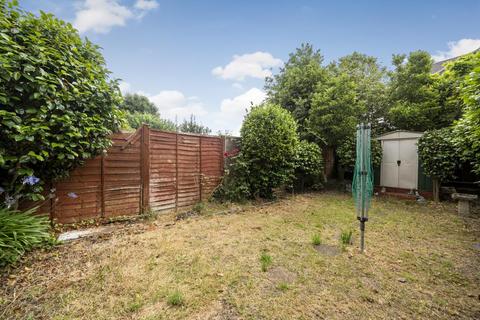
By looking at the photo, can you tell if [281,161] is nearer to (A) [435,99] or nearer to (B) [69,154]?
(B) [69,154]

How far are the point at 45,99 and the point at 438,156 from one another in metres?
8.95

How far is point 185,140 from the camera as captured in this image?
526 centimetres

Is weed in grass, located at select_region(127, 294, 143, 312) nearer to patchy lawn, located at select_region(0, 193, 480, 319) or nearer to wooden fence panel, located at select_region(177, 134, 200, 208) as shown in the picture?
patchy lawn, located at select_region(0, 193, 480, 319)

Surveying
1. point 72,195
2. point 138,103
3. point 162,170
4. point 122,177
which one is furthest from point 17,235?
point 138,103

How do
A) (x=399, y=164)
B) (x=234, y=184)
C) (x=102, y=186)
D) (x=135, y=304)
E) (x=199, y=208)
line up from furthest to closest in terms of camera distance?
(x=399, y=164)
(x=234, y=184)
(x=199, y=208)
(x=102, y=186)
(x=135, y=304)

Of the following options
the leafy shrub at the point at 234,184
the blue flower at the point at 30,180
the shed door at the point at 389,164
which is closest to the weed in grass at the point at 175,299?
the blue flower at the point at 30,180

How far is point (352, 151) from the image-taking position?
25.4 feet

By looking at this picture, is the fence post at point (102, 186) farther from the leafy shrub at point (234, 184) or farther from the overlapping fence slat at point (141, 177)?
the leafy shrub at point (234, 184)

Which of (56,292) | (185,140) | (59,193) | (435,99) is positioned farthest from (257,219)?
(435,99)

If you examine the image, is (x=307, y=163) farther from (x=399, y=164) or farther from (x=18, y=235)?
(x=18, y=235)

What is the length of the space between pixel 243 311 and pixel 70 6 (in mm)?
5634

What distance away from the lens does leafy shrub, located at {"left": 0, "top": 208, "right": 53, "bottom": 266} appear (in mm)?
2400

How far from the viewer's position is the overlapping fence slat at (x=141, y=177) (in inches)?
144

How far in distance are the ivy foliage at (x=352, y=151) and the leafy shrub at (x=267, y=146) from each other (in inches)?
108
